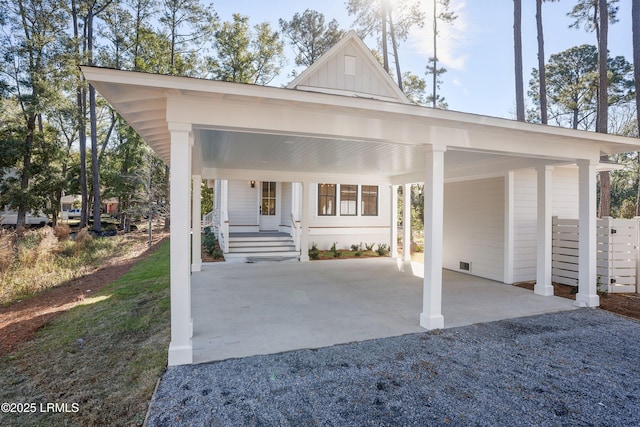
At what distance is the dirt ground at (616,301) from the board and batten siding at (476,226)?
3.22 feet

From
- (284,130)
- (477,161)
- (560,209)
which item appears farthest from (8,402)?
(560,209)

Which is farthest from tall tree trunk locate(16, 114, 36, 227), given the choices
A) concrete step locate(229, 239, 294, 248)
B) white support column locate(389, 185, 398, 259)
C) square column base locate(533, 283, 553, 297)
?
square column base locate(533, 283, 553, 297)

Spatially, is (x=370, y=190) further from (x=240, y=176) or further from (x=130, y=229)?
(x=130, y=229)

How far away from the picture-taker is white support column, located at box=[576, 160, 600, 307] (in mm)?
5633

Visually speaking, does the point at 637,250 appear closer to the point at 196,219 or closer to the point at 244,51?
the point at 196,219

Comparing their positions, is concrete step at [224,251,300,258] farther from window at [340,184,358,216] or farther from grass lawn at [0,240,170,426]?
grass lawn at [0,240,170,426]

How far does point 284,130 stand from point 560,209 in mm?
7469

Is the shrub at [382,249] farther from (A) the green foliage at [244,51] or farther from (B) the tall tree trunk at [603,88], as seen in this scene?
(A) the green foliage at [244,51]

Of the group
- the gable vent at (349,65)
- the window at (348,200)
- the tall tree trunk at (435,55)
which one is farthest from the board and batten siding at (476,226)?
the tall tree trunk at (435,55)

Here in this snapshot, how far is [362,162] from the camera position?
7598 mm

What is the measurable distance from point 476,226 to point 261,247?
650cm

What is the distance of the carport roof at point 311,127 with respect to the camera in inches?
131

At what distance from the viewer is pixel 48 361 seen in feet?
11.8

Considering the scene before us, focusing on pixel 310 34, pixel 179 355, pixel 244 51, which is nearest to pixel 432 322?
pixel 179 355
